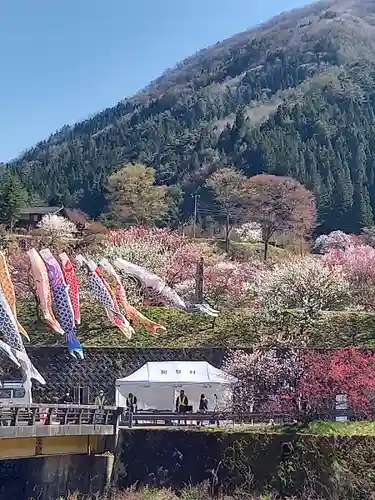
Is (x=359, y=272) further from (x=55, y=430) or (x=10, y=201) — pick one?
(x=10, y=201)

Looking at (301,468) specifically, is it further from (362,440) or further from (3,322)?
(3,322)

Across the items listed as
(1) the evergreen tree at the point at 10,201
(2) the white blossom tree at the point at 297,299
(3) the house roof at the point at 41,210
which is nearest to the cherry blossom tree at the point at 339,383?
(2) the white blossom tree at the point at 297,299

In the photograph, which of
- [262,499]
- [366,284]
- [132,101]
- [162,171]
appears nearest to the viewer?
[262,499]

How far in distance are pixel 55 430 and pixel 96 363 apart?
10.2 meters

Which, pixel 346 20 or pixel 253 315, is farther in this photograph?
pixel 346 20

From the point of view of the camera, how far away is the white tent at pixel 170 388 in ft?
78.2

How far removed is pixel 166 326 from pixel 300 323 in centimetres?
556

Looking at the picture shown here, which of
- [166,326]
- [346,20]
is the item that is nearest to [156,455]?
[166,326]

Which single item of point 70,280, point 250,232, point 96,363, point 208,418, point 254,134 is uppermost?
point 254,134

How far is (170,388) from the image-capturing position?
942 inches

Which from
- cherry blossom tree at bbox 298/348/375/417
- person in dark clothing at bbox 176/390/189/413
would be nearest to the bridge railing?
person in dark clothing at bbox 176/390/189/413

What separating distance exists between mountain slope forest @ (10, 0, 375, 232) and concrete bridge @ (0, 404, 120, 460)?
44.9 m

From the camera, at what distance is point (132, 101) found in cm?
14388

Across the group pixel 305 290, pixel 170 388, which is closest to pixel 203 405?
pixel 170 388
